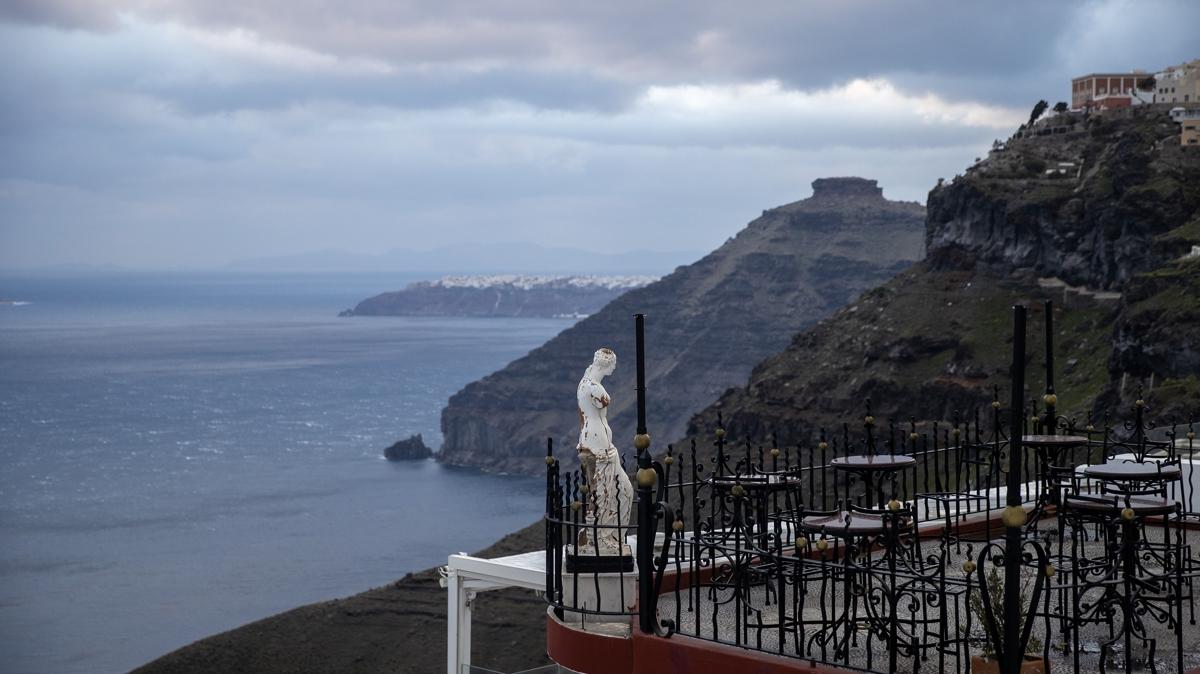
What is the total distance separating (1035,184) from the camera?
13075 centimetres

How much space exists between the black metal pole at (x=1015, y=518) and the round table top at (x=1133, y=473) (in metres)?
4.49

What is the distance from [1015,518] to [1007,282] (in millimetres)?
123503

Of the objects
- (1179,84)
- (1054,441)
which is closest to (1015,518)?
(1054,441)

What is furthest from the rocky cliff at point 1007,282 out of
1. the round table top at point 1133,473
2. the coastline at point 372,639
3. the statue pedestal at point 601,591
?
the statue pedestal at point 601,591

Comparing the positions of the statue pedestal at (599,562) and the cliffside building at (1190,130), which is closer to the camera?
the statue pedestal at (599,562)

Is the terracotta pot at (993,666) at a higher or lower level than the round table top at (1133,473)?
lower

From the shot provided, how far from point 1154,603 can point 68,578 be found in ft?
412

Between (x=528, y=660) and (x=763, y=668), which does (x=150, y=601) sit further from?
(x=763, y=668)

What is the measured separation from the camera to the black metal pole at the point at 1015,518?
8352mm

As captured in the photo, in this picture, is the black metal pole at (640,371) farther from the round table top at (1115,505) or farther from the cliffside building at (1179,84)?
the cliffside building at (1179,84)

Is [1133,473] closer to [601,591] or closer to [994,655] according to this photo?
[994,655]

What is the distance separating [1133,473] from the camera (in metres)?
13.1

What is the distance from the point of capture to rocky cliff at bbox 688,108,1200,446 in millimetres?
111562

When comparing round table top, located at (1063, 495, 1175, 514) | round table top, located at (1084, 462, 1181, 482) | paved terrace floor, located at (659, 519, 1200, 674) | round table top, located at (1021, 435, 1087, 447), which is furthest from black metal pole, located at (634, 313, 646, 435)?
round table top, located at (1021, 435, 1087, 447)
